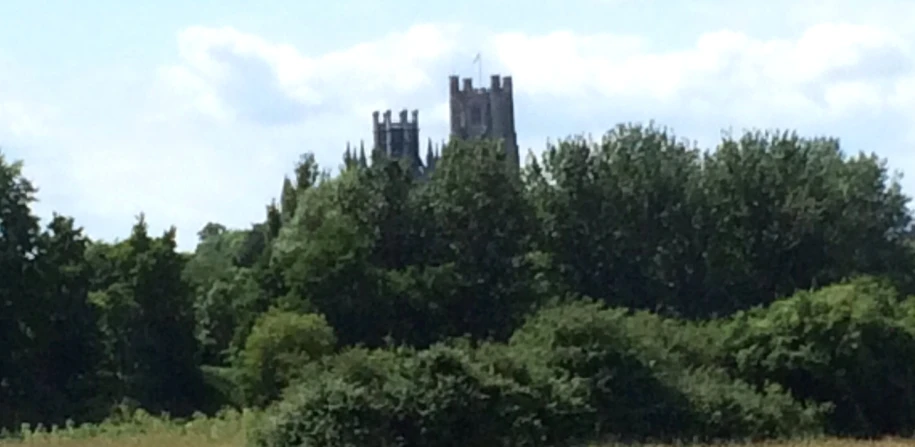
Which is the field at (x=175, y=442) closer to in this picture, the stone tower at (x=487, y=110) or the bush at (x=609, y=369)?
the bush at (x=609, y=369)

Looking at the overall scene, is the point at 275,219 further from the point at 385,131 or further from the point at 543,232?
the point at 385,131

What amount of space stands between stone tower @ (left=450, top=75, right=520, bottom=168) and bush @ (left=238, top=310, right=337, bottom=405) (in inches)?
4045

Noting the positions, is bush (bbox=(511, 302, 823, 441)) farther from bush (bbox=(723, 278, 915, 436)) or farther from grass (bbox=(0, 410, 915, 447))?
grass (bbox=(0, 410, 915, 447))

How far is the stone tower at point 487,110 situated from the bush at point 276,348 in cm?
Result: 10275

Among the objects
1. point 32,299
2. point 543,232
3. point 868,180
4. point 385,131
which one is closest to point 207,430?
point 32,299

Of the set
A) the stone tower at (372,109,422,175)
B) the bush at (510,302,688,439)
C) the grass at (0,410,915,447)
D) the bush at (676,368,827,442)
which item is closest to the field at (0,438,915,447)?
the grass at (0,410,915,447)

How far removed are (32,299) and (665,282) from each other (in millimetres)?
22540

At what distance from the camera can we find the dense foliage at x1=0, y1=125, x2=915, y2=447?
39.8 meters

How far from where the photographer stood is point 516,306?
61500mm

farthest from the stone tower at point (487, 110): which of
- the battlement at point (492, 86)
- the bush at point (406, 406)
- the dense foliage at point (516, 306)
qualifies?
the bush at point (406, 406)

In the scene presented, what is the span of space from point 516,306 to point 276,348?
10.2m

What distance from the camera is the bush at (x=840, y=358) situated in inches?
1930

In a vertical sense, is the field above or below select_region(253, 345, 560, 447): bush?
below

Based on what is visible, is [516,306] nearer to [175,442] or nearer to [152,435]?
[152,435]
